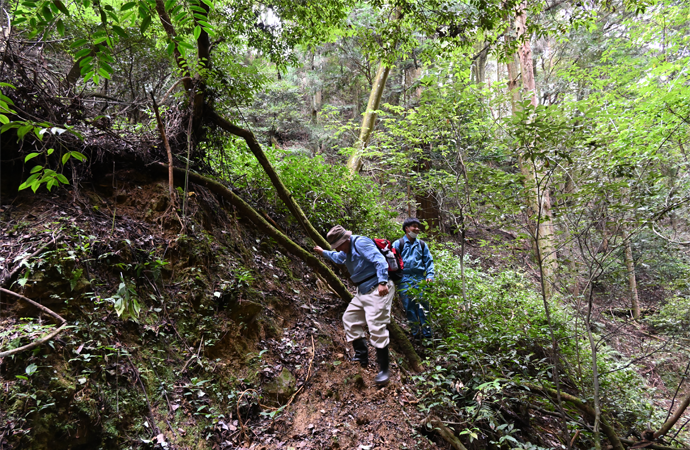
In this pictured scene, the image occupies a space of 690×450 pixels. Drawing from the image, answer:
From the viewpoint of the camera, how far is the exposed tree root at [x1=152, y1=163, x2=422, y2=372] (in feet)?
16.1

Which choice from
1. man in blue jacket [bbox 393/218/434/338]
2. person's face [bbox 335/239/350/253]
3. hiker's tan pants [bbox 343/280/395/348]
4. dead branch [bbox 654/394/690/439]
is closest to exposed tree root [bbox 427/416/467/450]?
hiker's tan pants [bbox 343/280/395/348]

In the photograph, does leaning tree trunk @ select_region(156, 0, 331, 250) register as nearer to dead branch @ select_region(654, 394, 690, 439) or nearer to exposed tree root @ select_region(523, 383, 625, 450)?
exposed tree root @ select_region(523, 383, 625, 450)

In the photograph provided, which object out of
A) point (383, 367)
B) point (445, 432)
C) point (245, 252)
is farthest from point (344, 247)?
point (445, 432)

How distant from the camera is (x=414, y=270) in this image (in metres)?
5.52

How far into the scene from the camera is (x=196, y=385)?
11.1 ft

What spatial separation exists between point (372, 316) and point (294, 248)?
5.87 feet

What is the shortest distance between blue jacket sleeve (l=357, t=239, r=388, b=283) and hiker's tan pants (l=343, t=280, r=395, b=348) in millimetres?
216

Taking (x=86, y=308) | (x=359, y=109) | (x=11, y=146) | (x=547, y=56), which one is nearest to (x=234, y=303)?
(x=86, y=308)

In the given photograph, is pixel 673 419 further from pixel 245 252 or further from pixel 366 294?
pixel 245 252

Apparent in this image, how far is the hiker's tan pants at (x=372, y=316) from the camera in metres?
4.18

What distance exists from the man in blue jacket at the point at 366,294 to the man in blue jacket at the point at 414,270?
1.14 metres

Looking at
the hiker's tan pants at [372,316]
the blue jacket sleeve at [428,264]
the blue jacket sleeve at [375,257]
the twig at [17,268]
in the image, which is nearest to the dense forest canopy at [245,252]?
the twig at [17,268]

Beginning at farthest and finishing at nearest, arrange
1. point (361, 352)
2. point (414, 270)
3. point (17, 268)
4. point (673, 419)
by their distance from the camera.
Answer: point (414, 270)
point (361, 352)
point (673, 419)
point (17, 268)

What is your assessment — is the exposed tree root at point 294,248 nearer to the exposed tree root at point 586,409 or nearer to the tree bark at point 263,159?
the tree bark at point 263,159
